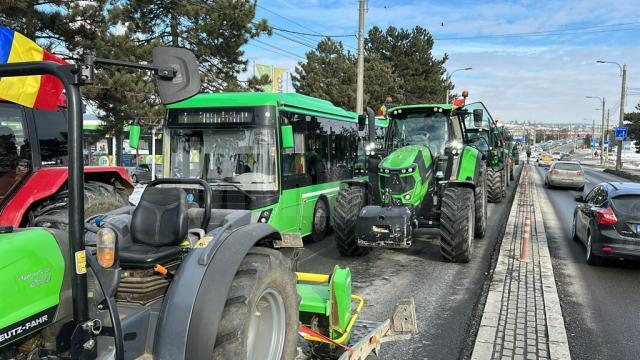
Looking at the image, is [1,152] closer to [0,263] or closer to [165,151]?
[165,151]

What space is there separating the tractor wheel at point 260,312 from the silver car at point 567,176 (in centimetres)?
2286

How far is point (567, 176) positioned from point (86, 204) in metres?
22.2

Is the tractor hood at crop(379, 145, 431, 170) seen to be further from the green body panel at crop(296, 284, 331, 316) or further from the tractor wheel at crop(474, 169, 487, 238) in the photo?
the green body panel at crop(296, 284, 331, 316)

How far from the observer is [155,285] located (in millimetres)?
3012

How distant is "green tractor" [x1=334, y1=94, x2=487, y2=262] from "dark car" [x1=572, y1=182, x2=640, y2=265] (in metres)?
1.90

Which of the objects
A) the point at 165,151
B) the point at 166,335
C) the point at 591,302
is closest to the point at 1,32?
the point at 166,335

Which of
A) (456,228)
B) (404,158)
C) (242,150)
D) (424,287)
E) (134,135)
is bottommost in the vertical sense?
(424,287)

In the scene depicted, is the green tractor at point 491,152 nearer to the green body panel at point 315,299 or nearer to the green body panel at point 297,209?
the green body panel at point 297,209

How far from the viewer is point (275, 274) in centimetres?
320

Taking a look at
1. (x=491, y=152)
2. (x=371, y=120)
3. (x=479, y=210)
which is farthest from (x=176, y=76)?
(x=491, y=152)

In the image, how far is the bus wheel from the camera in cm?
1026

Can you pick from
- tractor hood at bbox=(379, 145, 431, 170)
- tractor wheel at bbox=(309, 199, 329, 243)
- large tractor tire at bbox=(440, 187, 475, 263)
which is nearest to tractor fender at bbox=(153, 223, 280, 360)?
large tractor tire at bbox=(440, 187, 475, 263)

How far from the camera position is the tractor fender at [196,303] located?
A: 8.47 feet

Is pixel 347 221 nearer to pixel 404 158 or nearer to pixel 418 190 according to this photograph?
pixel 418 190
